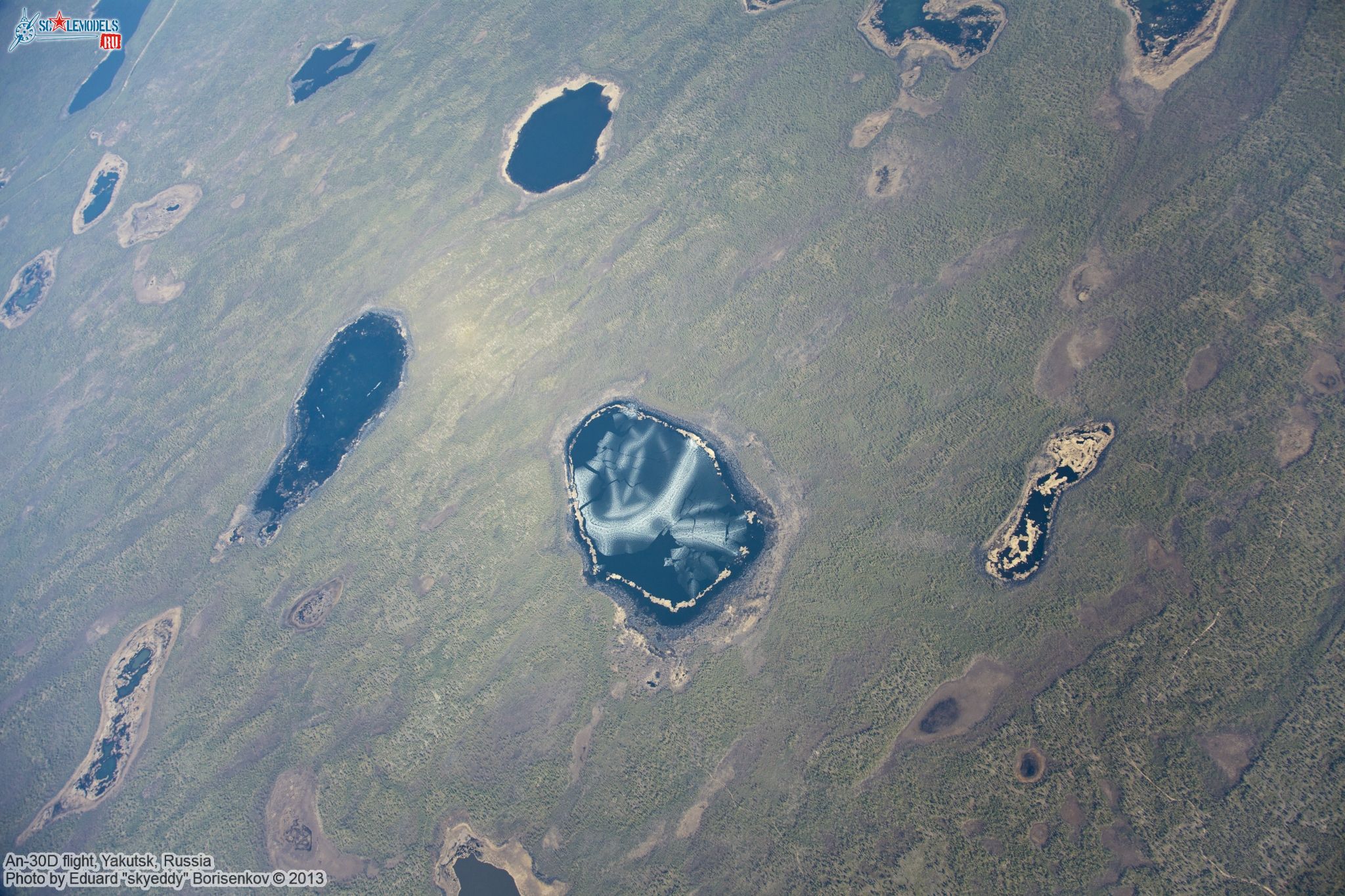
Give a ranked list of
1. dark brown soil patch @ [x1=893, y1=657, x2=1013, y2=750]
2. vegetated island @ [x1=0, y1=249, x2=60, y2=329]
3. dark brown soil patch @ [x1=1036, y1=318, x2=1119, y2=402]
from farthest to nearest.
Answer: vegetated island @ [x1=0, y1=249, x2=60, y2=329] → dark brown soil patch @ [x1=1036, y1=318, x2=1119, y2=402] → dark brown soil patch @ [x1=893, y1=657, x2=1013, y2=750]

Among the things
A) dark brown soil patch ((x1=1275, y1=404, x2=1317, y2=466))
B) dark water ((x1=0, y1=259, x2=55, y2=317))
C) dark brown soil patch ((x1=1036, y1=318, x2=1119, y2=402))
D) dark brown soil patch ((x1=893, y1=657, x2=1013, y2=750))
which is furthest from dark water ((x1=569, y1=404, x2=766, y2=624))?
dark water ((x1=0, y1=259, x2=55, y2=317))

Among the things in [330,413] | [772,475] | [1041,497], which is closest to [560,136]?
[330,413]

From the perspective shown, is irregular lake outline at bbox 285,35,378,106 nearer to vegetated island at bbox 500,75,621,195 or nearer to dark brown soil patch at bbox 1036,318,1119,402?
vegetated island at bbox 500,75,621,195

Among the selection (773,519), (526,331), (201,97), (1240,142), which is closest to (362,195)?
(526,331)

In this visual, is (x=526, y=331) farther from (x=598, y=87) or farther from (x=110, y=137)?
(x=110, y=137)

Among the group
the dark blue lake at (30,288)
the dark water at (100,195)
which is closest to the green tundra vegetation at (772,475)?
the dark blue lake at (30,288)

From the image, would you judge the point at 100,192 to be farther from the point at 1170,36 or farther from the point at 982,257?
the point at 1170,36

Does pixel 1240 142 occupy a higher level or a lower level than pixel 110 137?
lower
